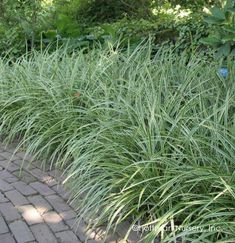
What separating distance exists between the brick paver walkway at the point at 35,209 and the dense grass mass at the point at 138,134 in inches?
4.6

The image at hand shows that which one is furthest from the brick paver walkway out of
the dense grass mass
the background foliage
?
the background foliage

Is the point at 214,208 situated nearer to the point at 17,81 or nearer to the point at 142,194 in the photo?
the point at 142,194

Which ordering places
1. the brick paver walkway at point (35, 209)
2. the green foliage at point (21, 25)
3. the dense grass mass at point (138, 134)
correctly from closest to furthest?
the dense grass mass at point (138, 134) → the brick paver walkway at point (35, 209) → the green foliage at point (21, 25)

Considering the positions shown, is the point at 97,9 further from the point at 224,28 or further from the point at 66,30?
the point at 224,28

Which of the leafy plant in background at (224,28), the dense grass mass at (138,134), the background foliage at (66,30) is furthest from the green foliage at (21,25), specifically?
the leafy plant in background at (224,28)

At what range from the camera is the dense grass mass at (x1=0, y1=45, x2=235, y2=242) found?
283 cm

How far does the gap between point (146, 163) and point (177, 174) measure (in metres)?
0.25

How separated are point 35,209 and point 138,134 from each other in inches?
35.7

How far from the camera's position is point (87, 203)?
3158mm

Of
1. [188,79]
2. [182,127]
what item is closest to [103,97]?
[188,79]

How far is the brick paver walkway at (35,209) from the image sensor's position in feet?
9.87

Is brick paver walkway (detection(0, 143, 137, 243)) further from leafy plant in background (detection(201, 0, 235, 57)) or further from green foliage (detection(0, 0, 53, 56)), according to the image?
green foliage (detection(0, 0, 53, 56))

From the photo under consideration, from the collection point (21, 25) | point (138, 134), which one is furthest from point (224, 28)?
point (21, 25)

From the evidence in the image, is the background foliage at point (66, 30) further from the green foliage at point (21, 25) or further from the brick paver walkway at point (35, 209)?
the brick paver walkway at point (35, 209)
